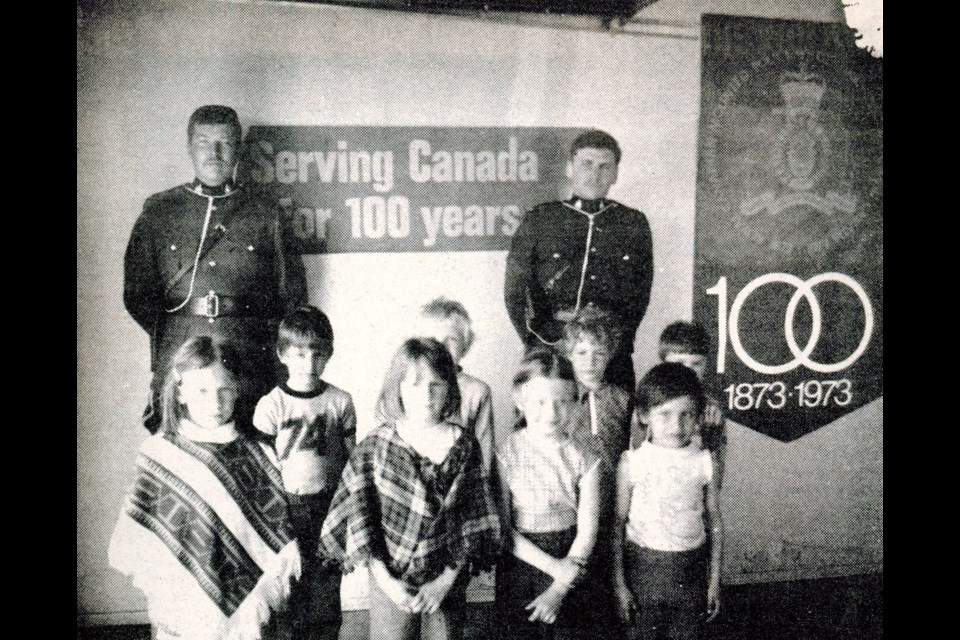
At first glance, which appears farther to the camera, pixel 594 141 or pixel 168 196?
pixel 594 141

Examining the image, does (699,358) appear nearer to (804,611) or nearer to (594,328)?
(594,328)

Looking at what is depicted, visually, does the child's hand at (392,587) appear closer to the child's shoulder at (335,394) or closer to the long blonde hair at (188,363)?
the child's shoulder at (335,394)

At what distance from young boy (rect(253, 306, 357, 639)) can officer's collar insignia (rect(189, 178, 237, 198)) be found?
0.30m

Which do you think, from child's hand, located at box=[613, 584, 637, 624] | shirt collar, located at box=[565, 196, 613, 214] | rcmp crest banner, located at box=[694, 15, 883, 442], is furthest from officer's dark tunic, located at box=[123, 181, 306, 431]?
rcmp crest banner, located at box=[694, 15, 883, 442]

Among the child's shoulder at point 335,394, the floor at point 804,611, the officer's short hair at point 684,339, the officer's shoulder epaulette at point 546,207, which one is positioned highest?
the officer's shoulder epaulette at point 546,207

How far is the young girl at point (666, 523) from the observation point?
177cm

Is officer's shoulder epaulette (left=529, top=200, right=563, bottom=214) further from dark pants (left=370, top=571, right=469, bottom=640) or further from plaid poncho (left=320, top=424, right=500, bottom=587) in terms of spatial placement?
dark pants (left=370, top=571, right=469, bottom=640)

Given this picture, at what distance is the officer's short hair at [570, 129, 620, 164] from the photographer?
1.83 m

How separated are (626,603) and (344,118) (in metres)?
1.26

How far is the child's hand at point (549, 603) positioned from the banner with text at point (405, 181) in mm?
771

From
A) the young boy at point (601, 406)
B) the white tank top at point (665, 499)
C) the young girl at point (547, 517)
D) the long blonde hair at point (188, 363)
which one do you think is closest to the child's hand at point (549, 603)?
the young girl at point (547, 517)

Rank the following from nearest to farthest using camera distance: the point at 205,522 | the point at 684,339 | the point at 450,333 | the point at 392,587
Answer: the point at 392,587, the point at 205,522, the point at 450,333, the point at 684,339

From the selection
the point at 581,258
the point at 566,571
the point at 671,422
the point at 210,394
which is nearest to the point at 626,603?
the point at 566,571

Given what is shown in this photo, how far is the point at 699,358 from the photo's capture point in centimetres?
192
